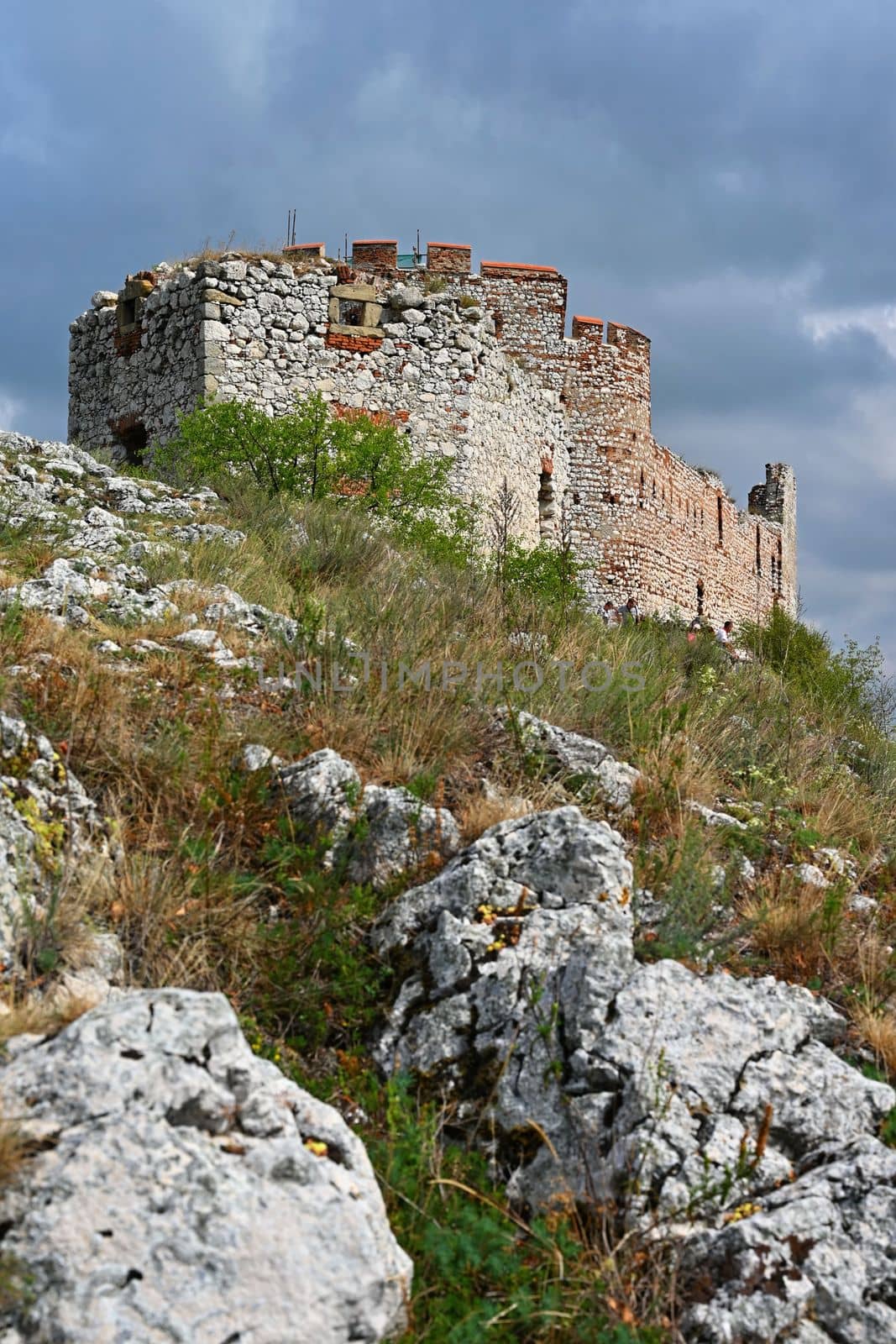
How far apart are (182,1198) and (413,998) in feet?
3.61

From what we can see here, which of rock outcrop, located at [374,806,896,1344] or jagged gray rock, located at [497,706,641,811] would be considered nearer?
rock outcrop, located at [374,806,896,1344]

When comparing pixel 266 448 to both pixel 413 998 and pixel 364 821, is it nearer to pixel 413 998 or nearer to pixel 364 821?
pixel 364 821

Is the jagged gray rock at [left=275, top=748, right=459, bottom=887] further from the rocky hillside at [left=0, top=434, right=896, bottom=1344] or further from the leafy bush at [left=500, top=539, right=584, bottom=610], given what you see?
the leafy bush at [left=500, top=539, right=584, bottom=610]

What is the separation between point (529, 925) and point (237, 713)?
164cm

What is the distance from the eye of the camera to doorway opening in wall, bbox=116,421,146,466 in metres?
14.7

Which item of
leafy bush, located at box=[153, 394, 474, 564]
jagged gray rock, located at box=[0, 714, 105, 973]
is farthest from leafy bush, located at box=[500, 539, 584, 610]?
jagged gray rock, located at box=[0, 714, 105, 973]

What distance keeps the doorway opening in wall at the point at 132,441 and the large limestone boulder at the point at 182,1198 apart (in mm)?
13217

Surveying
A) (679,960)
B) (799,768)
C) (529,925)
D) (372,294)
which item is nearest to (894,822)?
(799,768)

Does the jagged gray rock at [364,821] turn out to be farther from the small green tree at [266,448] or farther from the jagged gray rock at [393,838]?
the small green tree at [266,448]

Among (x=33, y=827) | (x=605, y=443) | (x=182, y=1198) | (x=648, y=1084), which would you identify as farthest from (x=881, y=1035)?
(x=605, y=443)

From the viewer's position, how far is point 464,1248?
8.24 feet

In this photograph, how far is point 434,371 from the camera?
48.2 ft

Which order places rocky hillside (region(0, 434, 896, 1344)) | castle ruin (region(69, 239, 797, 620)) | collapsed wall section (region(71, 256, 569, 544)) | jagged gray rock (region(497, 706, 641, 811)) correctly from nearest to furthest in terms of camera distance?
rocky hillside (region(0, 434, 896, 1344)), jagged gray rock (region(497, 706, 641, 811)), collapsed wall section (region(71, 256, 569, 544)), castle ruin (region(69, 239, 797, 620))

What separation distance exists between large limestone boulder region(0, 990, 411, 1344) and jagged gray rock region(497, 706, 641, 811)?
2001mm
